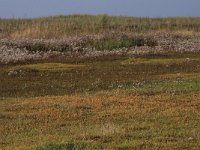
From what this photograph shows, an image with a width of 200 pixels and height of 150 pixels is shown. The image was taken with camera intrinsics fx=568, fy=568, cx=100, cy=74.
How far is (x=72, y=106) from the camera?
69.7 ft

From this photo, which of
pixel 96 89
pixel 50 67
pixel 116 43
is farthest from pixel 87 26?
pixel 96 89

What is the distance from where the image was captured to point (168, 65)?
41156mm

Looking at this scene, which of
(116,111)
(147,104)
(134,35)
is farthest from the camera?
(134,35)

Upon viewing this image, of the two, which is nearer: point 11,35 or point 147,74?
point 147,74

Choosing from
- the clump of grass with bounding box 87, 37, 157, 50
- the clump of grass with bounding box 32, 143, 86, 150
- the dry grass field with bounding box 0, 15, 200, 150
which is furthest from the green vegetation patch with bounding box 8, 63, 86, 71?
the clump of grass with bounding box 32, 143, 86, 150

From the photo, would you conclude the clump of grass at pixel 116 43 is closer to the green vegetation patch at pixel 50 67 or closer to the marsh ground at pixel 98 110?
the green vegetation patch at pixel 50 67

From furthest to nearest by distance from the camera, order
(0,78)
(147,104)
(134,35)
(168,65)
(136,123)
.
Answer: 1. (134,35)
2. (168,65)
3. (0,78)
4. (147,104)
5. (136,123)

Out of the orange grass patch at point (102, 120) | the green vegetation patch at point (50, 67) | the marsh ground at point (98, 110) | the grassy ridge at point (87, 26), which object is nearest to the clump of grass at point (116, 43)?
the grassy ridge at point (87, 26)

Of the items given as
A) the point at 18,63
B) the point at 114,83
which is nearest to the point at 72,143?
the point at 114,83

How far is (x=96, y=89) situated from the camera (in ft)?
91.1

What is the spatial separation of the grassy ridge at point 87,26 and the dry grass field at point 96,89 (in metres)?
0.22

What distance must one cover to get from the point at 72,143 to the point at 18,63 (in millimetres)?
31928

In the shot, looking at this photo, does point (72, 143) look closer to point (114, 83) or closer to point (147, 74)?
point (114, 83)

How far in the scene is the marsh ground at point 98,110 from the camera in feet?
46.9
